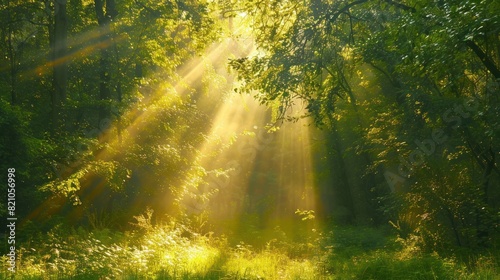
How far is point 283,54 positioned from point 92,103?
622cm

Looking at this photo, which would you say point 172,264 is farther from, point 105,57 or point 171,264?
point 105,57

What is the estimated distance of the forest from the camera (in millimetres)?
9023

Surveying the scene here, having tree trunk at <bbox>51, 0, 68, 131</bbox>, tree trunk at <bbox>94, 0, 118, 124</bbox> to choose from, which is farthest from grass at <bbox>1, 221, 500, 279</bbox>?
tree trunk at <bbox>51, 0, 68, 131</bbox>

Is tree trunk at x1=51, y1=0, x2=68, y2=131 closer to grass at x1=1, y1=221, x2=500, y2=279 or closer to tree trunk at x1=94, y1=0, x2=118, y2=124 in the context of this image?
tree trunk at x1=94, y1=0, x2=118, y2=124

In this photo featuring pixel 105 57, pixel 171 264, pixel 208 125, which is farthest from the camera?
pixel 208 125

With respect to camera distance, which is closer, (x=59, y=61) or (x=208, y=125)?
(x=59, y=61)

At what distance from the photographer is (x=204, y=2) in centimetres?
1332

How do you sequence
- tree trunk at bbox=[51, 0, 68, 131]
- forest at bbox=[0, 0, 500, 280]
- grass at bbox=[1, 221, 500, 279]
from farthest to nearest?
tree trunk at bbox=[51, 0, 68, 131]
forest at bbox=[0, 0, 500, 280]
grass at bbox=[1, 221, 500, 279]

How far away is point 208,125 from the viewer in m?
17.1

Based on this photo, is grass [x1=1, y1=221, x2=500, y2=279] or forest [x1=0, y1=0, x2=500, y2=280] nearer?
grass [x1=1, y1=221, x2=500, y2=279]

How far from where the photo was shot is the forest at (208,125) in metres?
9.02

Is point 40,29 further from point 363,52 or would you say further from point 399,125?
point 399,125

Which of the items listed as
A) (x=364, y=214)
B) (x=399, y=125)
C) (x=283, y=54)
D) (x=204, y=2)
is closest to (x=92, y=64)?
(x=204, y=2)

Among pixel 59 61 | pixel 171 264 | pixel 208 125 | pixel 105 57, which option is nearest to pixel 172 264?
pixel 171 264
